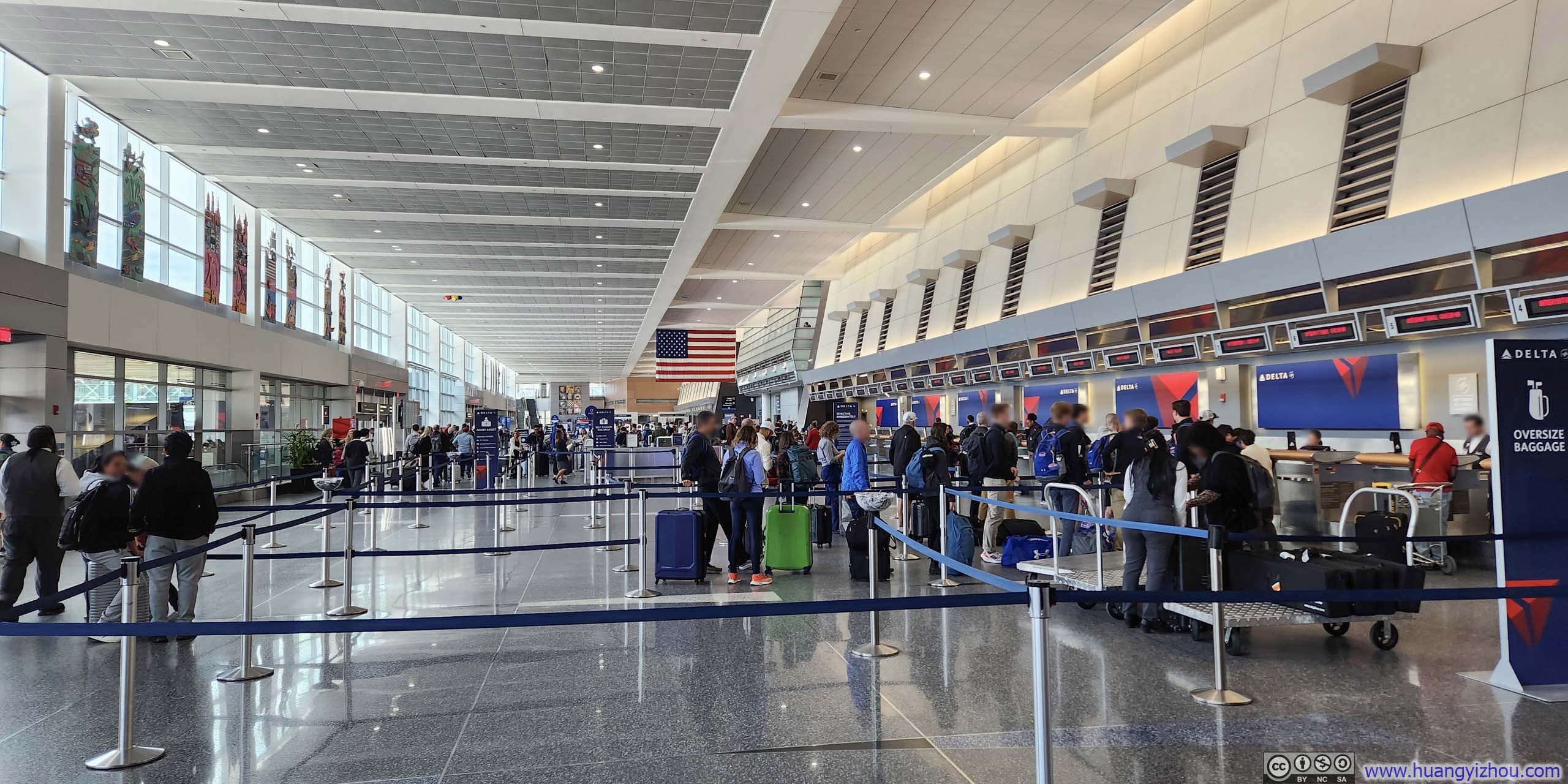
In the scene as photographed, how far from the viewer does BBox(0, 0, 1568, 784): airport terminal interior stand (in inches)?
169

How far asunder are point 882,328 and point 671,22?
17773 millimetres

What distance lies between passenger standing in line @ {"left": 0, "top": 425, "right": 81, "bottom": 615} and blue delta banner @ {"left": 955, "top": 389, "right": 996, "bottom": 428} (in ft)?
55.1

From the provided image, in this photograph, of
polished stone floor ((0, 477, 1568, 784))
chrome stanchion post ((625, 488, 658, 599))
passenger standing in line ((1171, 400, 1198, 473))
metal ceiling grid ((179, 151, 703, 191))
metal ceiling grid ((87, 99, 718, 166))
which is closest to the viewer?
polished stone floor ((0, 477, 1568, 784))

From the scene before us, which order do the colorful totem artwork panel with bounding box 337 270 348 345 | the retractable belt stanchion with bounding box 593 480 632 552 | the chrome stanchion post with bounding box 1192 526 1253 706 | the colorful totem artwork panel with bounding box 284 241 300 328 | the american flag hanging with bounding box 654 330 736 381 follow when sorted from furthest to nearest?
the american flag hanging with bounding box 654 330 736 381 → the colorful totem artwork panel with bounding box 337 270 348 345 → the colorful totem artwork panel with bounding box 284 241 300 328 → the retractable belt stanchion with bounding box 593 480 632 552 → the chrome stanchion post with bounding box 1192 526 1253 706

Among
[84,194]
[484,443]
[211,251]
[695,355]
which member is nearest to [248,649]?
[84,194]

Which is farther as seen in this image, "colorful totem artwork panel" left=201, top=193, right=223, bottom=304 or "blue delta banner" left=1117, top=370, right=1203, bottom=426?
"colorful totem artwork panel" left=201, top=193, right=223, bottom=304

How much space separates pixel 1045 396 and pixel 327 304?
22053 mm

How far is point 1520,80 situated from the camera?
326 inches

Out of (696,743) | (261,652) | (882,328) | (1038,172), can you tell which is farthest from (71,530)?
(882,328)

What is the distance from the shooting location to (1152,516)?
6.32m

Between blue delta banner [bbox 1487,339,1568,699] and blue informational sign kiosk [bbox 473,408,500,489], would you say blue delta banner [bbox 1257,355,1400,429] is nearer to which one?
blue delta banner [bbox 1487,339,1568,699]

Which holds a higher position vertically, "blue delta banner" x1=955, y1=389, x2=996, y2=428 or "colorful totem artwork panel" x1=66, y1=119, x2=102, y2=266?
"colorful totem artwork panel" x1=66, y1=119, x2=102, y2=266

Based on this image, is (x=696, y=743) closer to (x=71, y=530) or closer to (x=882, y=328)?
(x=71, y=530)

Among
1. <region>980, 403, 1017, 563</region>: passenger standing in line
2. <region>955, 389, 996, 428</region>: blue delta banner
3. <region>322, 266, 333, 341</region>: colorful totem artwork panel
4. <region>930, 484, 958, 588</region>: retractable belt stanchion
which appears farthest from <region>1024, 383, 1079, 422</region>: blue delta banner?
<region>322, 266, 333, 341</region>: colorful totem artwork panel
